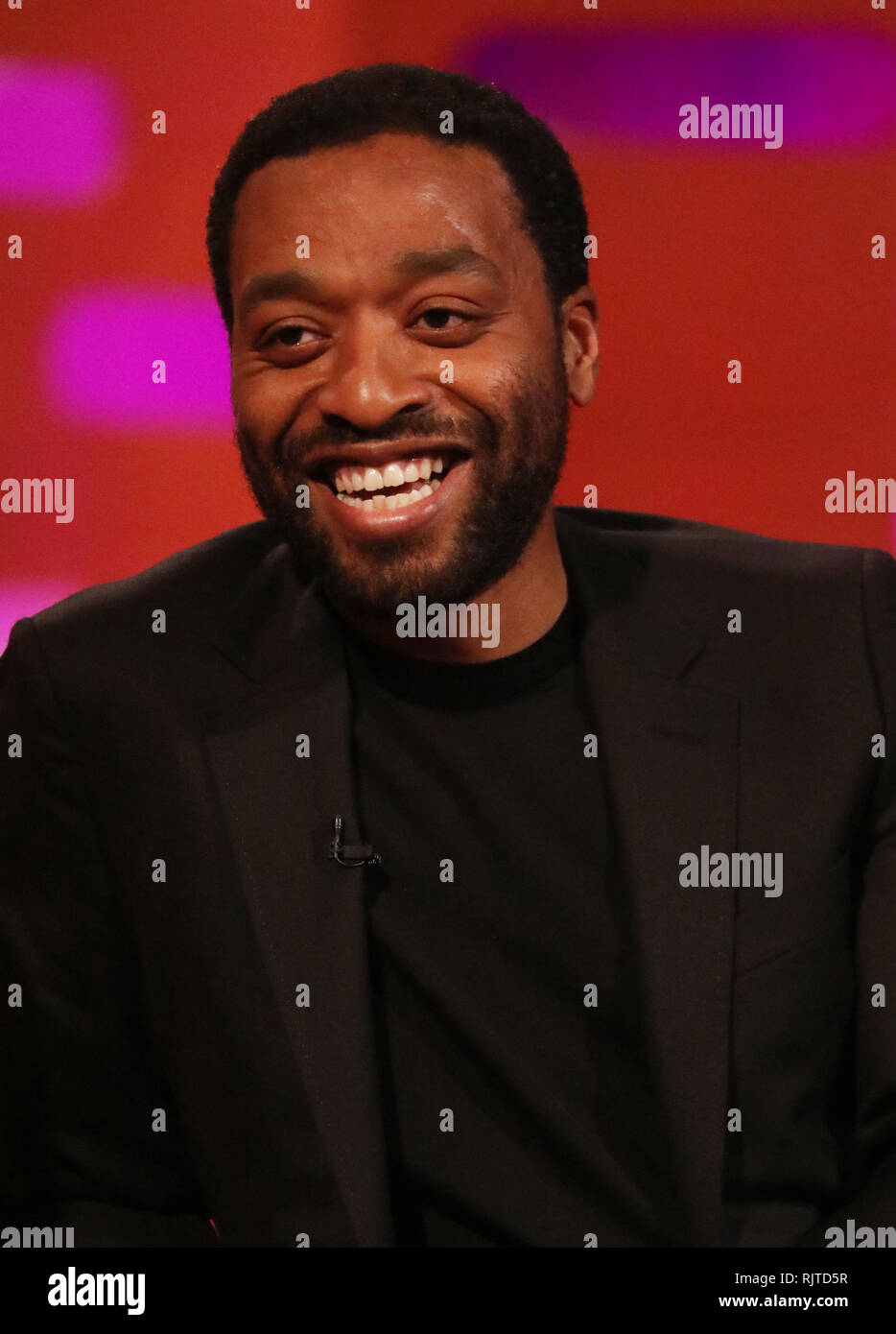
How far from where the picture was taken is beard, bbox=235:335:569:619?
1597mm

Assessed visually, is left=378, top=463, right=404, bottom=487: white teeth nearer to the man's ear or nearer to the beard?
the beard

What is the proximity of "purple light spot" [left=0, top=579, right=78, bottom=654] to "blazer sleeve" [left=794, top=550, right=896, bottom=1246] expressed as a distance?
1069 mm

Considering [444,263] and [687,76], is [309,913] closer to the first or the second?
[444,263]

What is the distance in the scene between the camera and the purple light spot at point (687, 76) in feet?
6.46

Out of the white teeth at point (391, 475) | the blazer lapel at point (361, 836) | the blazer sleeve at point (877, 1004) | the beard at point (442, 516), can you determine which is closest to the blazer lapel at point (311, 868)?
the blazer lapel at point (361, 836)

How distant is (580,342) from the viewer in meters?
1.81

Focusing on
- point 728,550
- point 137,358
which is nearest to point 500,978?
point 728,550

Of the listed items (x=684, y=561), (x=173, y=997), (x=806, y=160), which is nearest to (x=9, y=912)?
(x=173, y=997)

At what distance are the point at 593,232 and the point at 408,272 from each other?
0.60m

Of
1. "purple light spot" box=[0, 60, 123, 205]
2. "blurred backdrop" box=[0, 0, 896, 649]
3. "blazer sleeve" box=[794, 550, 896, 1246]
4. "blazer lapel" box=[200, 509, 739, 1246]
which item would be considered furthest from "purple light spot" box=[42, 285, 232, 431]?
"blazer sleeve" box=[794, 550, 896, 1246]

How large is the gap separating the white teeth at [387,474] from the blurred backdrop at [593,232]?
47 centimetres

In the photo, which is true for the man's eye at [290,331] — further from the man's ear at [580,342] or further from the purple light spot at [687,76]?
the purple light spot at [687,76]
